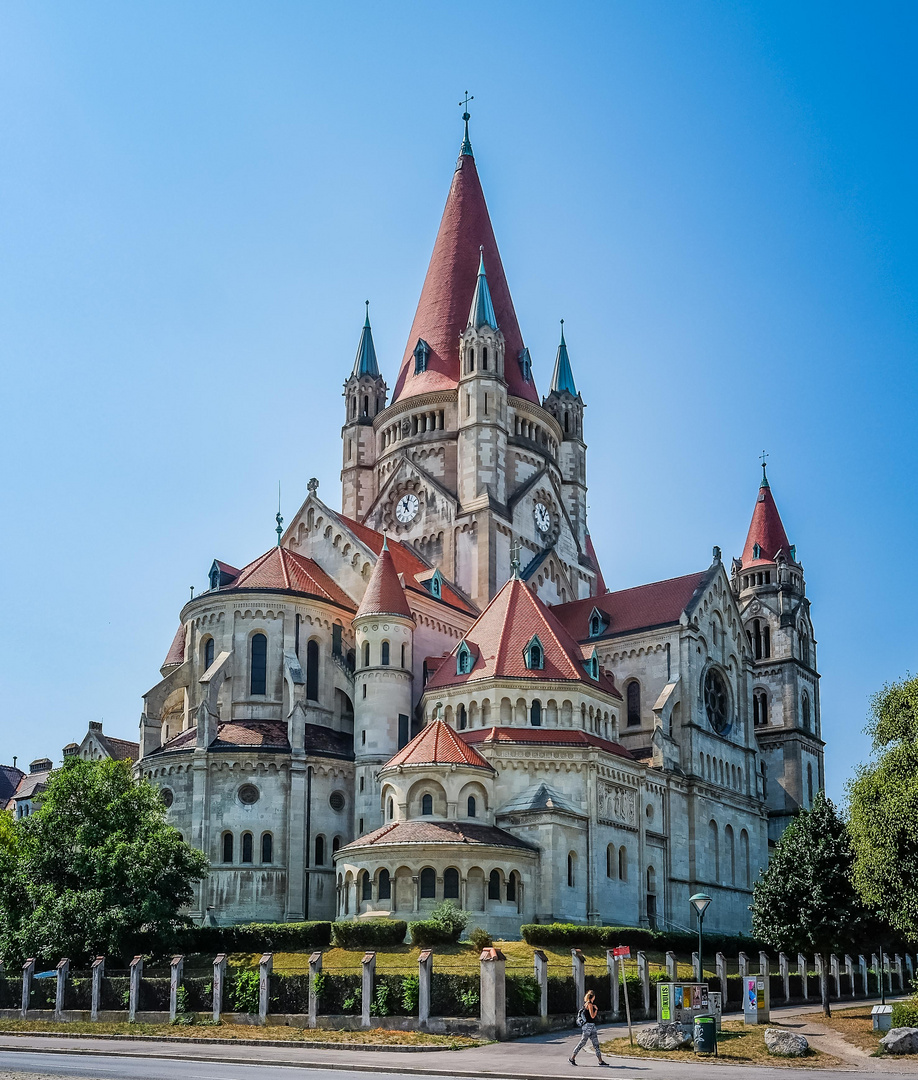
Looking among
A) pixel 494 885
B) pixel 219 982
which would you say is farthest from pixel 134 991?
pixel 494 885

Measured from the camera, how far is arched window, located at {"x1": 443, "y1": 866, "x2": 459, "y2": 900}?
50.1m

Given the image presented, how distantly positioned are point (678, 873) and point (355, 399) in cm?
3837

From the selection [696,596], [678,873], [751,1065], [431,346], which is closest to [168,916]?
[751,1065]

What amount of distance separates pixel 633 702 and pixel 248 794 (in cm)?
2256

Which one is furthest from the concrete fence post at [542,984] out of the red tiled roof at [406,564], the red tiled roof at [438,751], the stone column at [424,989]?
the red tiled roof at [406,564]

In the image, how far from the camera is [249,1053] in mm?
31266

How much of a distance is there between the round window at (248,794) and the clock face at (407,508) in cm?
2481

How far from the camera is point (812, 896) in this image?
47.3 meters

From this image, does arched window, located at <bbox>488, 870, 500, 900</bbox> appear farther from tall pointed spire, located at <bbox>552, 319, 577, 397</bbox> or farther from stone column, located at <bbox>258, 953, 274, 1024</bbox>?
tall pointed spire, located at <bbox>552, 319, 577, 397</bbox>

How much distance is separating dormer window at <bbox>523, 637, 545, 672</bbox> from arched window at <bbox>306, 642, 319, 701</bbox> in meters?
11.0

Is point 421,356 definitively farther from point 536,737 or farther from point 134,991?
point 134,991

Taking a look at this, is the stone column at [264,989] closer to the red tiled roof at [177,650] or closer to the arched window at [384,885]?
the arched window at [384,885]

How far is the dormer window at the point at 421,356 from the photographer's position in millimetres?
80562

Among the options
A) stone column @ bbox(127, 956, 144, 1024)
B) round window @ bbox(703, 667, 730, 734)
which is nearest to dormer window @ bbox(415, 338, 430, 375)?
round window @ bbox(703, 667, 730, 734)
